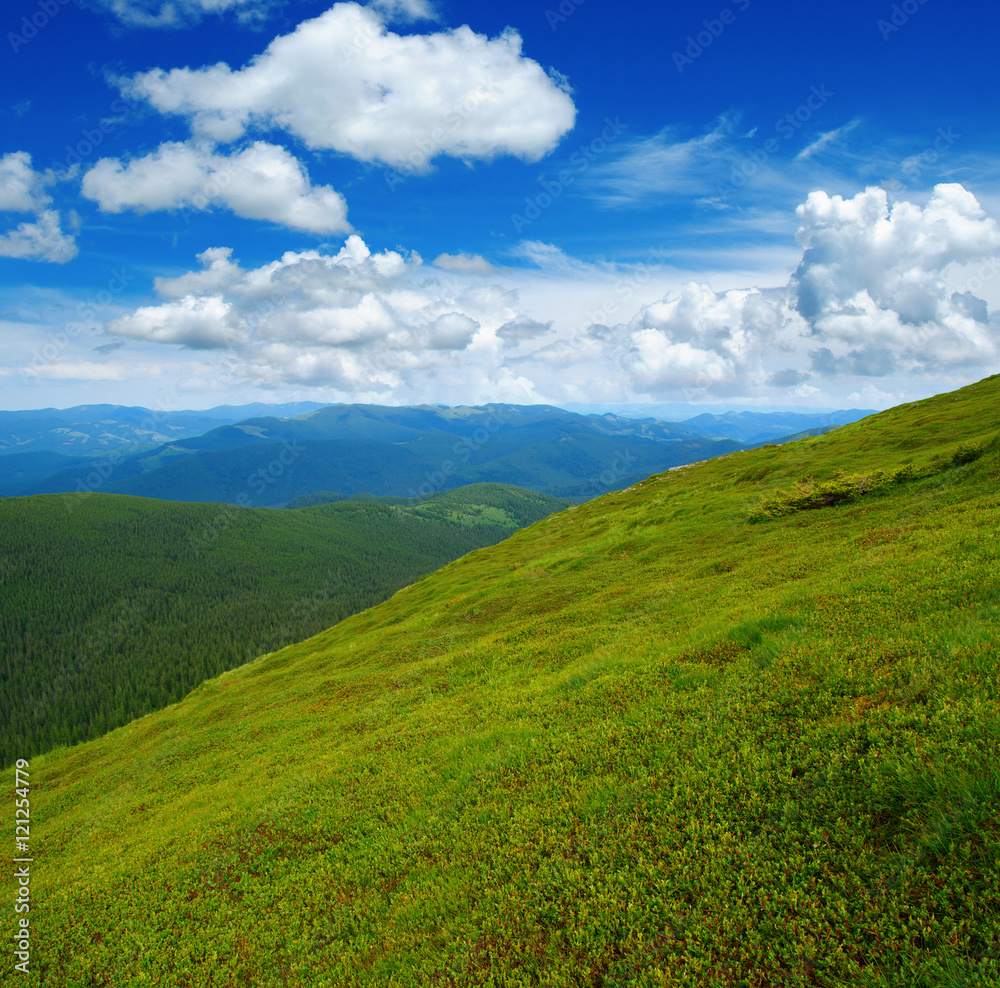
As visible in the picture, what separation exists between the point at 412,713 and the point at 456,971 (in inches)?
475

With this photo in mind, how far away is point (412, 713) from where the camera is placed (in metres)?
18.7

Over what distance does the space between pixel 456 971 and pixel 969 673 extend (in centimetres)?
1002

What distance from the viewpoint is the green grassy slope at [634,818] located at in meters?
6.02

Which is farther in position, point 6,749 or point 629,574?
point 6,749

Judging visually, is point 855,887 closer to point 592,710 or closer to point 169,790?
point 592,710

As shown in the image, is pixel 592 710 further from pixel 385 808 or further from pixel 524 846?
pixel 385 808

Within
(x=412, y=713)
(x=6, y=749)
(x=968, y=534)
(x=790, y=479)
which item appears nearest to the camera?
(x=968, y=534)

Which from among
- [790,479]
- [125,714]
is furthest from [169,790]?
[125,714]

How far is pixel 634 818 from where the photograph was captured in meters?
8.49

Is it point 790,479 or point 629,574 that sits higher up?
point 790,479

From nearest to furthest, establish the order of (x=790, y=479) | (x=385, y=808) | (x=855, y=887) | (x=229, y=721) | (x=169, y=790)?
Result: (x=855, y=887), (x=385, y=808), (x=169, y=790), (x=229, y=721), (x=790, y=479)

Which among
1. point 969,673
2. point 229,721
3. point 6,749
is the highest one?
point 969,673

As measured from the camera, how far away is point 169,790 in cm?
2184

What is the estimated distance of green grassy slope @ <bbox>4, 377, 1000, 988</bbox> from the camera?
19.8 ft
